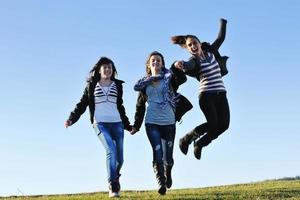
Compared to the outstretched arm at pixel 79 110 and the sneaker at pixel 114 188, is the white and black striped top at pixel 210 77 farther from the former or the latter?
the sneaker at pixel 114 188

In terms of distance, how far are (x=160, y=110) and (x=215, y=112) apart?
1.31 metres

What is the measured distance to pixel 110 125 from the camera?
42.5 ft

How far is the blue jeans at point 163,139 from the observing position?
12898mm

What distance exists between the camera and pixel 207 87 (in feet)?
44.0

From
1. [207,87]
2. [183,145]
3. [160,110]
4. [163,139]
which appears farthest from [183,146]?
[207,87]

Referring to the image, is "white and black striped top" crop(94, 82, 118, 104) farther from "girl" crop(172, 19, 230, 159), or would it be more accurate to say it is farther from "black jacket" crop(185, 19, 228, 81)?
"black jacket" crop(185, 19, 228, 81)

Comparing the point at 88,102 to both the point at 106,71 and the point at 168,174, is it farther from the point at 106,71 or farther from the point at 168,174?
the point at 168,174

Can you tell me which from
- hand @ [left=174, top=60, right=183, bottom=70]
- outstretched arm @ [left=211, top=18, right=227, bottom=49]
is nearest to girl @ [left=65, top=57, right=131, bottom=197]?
hand @ [left=174, top=60, right=183, bottom=70]

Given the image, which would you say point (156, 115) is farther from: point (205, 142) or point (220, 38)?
point (220, 38)

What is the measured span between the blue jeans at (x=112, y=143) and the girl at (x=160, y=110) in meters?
0.67

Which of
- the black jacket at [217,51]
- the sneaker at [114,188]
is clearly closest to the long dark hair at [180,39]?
the black jacket at [217,51]

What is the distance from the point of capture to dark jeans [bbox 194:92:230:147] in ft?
43.7

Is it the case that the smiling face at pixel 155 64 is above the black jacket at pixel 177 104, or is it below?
above

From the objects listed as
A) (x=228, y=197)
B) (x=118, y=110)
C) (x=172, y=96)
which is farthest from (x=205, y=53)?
(x=228, y=197)
